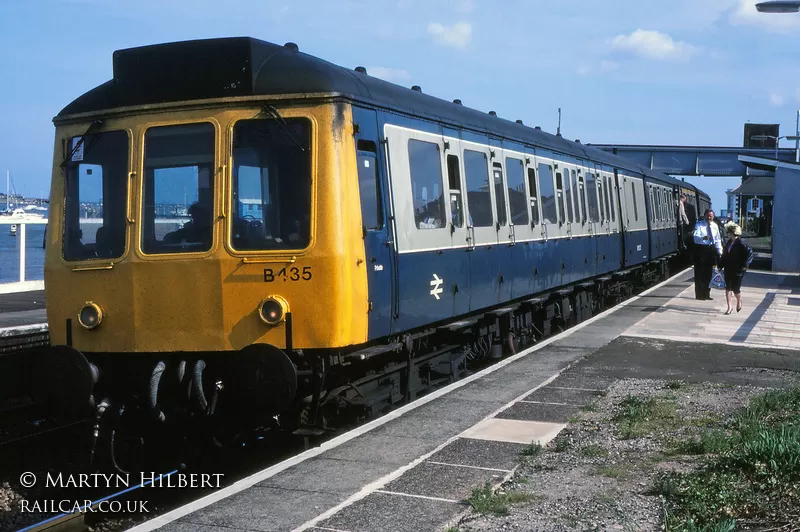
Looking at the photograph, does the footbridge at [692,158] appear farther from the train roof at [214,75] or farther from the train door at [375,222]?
the train roof at [214,75]

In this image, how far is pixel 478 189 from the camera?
10688 millimetres

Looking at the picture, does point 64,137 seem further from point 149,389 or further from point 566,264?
point 566,264

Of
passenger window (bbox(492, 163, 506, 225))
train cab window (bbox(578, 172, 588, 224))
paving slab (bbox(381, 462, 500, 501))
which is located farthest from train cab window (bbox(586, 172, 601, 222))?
paving slab (bbox(381, 462, 500, 501))

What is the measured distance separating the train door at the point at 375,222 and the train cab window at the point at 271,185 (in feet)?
1.66

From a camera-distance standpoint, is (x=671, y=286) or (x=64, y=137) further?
(x=671, y=286)

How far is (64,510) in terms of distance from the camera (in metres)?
7.89

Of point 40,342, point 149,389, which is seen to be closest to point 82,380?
point 149,389

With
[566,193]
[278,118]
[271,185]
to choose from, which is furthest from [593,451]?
[566,193]

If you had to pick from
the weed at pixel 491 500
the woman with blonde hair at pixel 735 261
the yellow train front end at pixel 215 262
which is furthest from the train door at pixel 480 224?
the woman with blonde hair at pixel 735 261

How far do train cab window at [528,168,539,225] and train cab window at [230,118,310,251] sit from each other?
615cm

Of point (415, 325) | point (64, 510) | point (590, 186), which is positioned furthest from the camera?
point (590, 186)

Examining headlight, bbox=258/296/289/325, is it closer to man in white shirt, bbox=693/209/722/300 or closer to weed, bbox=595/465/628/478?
weed, bbox=595/465/628/478

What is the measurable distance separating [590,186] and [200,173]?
11.3 m

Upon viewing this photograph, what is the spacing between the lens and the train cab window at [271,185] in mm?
7336
